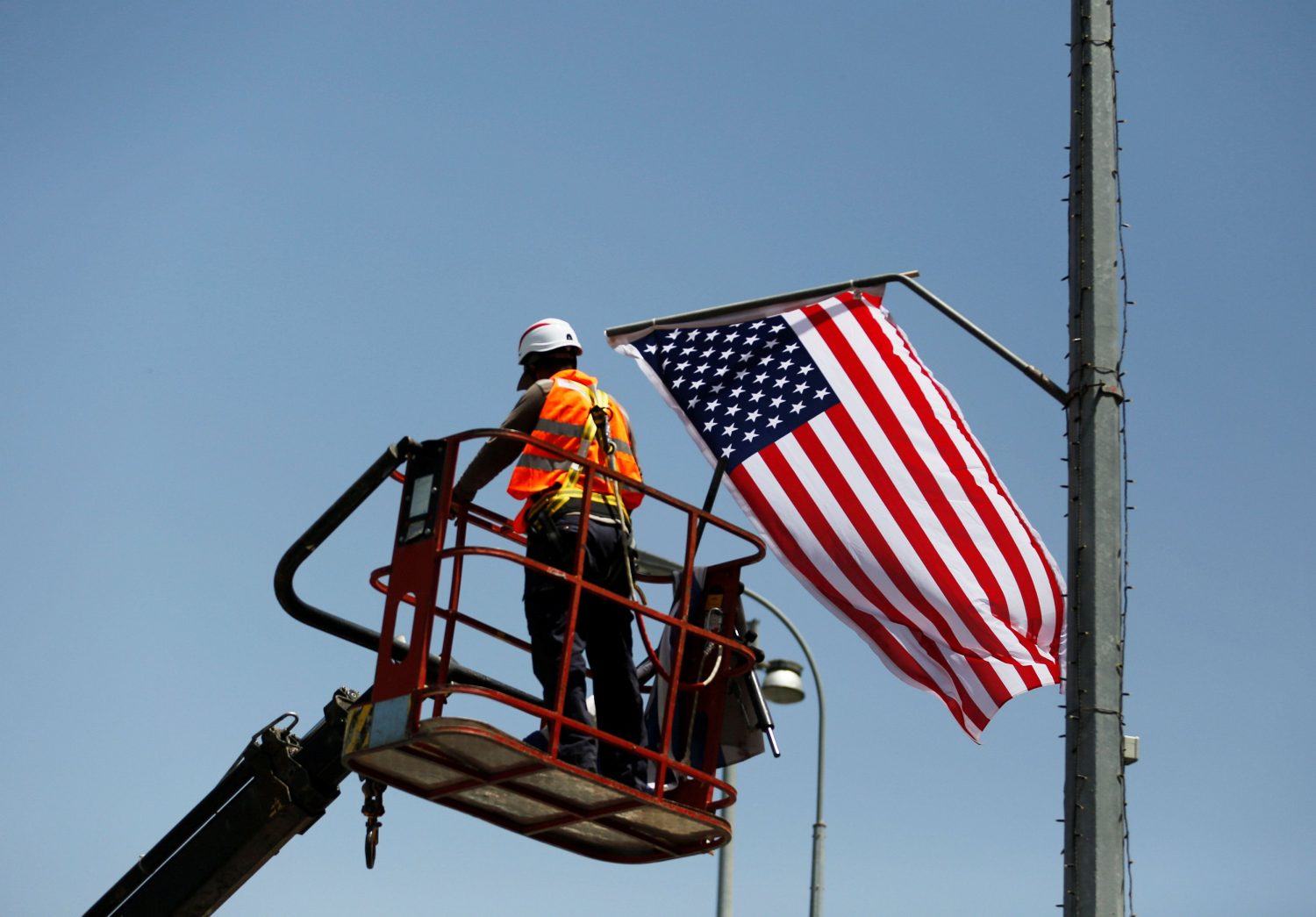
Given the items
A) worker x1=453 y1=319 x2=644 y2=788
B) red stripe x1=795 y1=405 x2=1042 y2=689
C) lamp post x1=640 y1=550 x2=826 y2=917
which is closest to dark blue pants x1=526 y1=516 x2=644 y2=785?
worker x1=453 y1=319 x2=644 y2=788

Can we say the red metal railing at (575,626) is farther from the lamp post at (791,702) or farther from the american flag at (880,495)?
the lamp post at (791,702)

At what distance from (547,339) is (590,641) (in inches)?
57.6

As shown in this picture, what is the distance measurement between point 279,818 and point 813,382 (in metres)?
3.94

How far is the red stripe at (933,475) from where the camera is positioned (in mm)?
9625

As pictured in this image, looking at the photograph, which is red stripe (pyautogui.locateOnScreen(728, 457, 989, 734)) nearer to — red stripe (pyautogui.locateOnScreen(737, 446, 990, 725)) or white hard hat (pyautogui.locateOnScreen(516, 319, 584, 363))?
red stripe (pyautogui.locateOnScreen(737, 446, 990, 725))

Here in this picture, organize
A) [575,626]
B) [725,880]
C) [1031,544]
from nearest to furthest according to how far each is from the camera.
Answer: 1. [575,626]
2. [1031,544]
3. [725,880]

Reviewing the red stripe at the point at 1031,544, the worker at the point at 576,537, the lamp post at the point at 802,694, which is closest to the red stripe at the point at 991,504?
the red stripe at the point at 1031,544

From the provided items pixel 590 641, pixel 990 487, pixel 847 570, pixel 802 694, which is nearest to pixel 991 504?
pixel 990 487

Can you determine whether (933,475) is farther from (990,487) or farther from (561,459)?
(561,459)

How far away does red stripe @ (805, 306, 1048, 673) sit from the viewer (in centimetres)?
962

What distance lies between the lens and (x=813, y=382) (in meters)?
10.3

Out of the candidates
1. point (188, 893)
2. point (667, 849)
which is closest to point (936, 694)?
point (667, 849)

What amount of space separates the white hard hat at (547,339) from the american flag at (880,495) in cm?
202

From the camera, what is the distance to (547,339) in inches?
331
